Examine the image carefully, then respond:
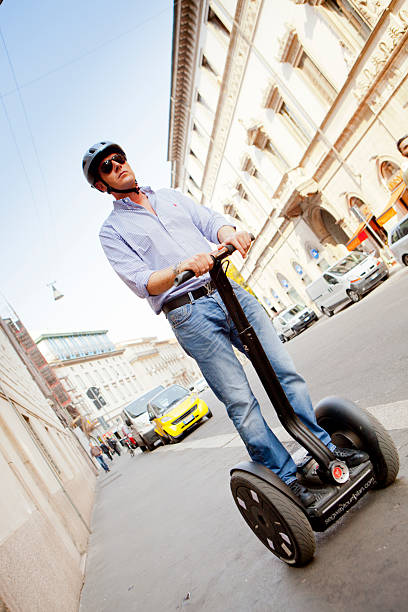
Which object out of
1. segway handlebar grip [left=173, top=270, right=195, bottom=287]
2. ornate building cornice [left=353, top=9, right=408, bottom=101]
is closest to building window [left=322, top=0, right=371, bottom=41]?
ornate building cornice [left=353, top=9, right=408, bottom=101]

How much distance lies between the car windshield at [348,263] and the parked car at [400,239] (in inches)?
169

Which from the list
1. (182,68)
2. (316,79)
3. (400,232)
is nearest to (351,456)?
(400,232)

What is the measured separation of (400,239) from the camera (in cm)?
1280

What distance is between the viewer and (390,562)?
1.72 meters

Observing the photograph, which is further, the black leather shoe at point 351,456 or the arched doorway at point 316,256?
the arched doorway at point 316,256

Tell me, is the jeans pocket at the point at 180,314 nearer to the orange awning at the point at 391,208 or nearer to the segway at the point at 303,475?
the segway at the point at 303,475

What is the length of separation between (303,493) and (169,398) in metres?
12.0

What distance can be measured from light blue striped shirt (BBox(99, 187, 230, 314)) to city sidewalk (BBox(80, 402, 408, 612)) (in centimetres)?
149

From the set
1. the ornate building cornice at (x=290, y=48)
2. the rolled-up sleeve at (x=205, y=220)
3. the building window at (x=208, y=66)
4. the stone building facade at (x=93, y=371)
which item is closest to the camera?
the rolled-up sleeve at (x=205, y=220)

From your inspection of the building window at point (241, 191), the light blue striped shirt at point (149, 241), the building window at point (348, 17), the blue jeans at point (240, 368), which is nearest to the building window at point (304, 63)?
the building window at point (348, 17)

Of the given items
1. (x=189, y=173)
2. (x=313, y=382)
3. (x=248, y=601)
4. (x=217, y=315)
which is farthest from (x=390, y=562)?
(x=189, y=173)

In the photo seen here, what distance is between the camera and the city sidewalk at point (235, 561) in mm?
1759

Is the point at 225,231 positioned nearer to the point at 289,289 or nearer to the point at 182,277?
the point at 182,277

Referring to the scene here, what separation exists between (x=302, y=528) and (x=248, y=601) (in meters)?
0.43
